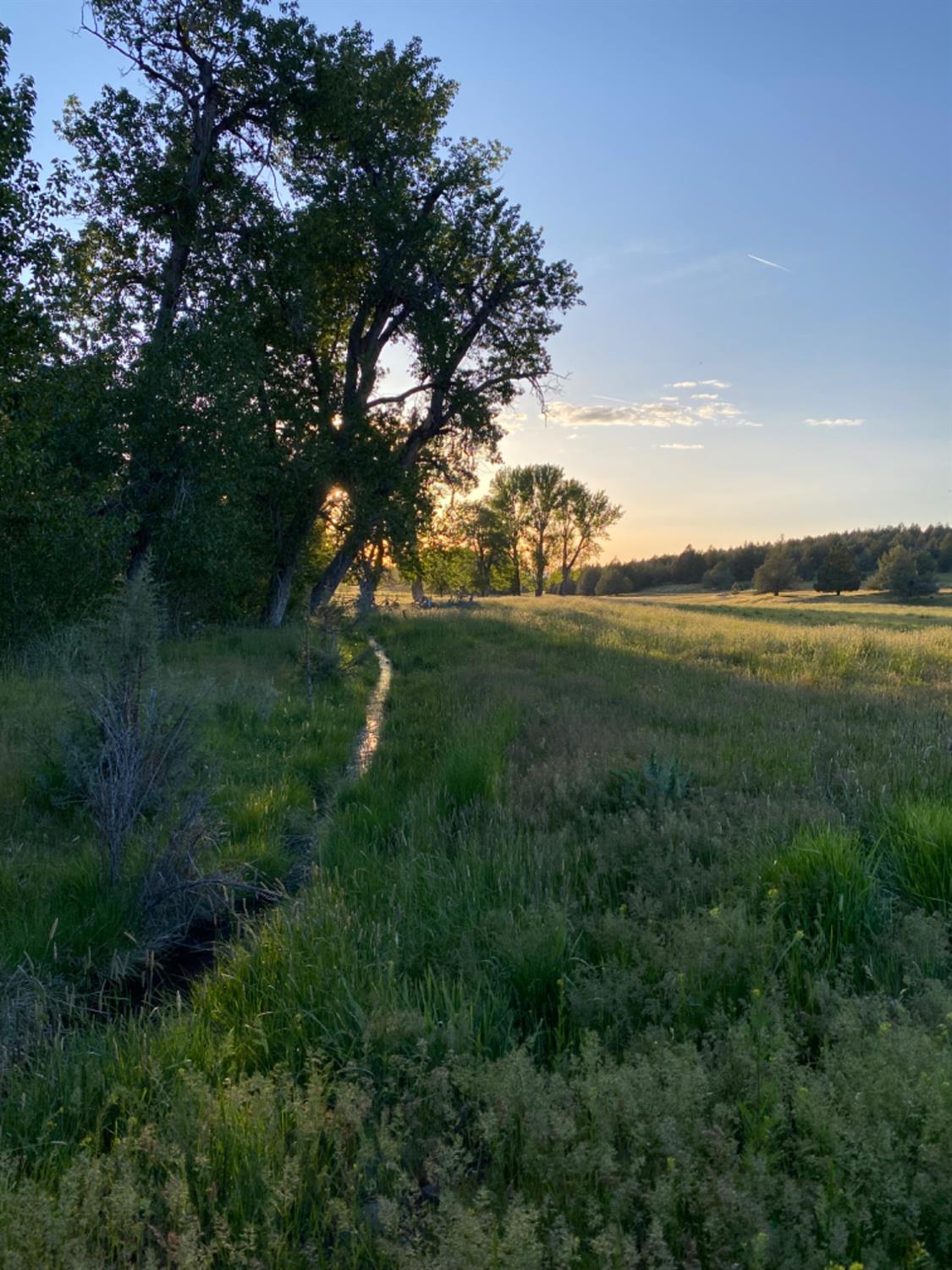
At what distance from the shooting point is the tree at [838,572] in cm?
7744

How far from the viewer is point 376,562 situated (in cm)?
2817

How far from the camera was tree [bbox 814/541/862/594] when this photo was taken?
77438 mm

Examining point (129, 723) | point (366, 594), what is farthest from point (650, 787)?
point (366, 594)

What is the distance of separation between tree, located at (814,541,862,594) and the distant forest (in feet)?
31.5

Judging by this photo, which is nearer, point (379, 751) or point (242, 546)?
point (379, 751)

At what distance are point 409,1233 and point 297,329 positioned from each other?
21.3m

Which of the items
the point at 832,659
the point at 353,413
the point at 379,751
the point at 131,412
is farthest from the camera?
the point at 353,413

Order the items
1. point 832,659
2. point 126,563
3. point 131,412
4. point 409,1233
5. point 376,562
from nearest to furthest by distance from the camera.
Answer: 1. point 409,1233
2. point 832,659
3. point 131,412
4. point 126,563
5. point 376,562

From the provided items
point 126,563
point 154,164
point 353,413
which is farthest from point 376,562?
point 154,164

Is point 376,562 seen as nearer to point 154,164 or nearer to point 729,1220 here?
point 154,164

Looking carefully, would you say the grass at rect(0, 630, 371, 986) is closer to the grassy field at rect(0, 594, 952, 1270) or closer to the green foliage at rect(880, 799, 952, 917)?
the grassy field at rect(0, 594, 952, 1270)

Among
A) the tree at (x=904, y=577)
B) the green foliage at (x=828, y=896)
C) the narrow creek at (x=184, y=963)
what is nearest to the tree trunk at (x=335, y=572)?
the narrow creek at (x=184, y=963)

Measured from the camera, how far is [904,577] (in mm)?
68875

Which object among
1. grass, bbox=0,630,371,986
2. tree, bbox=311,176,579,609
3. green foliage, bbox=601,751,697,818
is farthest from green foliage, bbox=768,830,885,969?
tree, bbox=311,176,579,609
